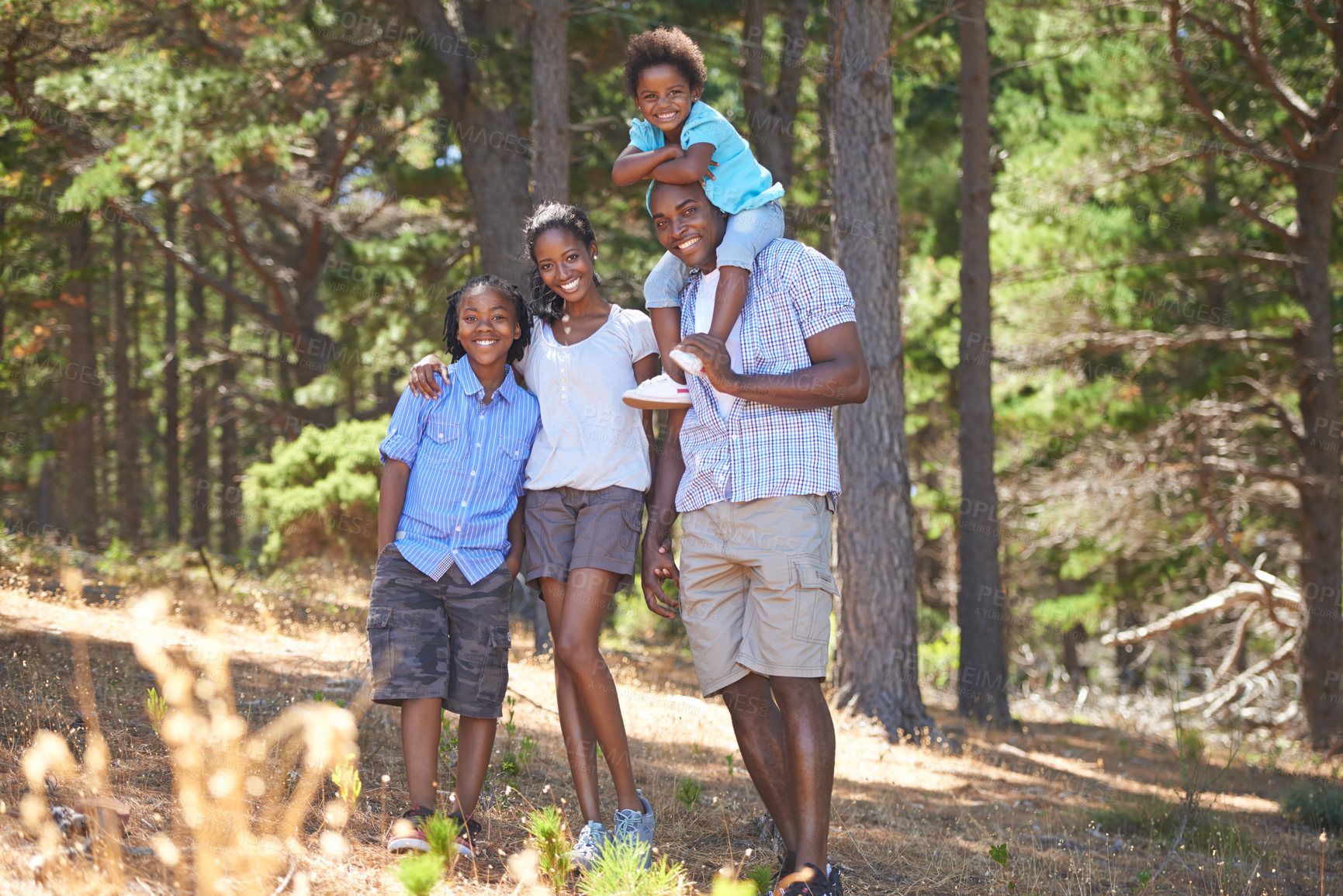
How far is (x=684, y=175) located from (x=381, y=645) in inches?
73.9

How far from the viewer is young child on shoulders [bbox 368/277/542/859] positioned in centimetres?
329

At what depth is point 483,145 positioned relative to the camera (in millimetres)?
10070

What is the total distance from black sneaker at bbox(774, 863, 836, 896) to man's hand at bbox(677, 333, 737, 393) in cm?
143

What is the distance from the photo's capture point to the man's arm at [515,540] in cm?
353

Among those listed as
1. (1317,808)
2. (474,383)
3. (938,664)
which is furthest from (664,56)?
(938,664)

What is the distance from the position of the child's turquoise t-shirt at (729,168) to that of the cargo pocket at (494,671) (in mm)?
1667

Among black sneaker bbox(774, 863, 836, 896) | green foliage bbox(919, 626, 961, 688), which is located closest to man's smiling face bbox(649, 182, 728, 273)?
black sneaker bbox(774, 863, 836, 896)

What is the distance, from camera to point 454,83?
10.0 m

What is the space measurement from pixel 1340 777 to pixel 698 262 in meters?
7.26

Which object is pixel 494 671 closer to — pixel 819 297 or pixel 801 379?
pixel 801 379

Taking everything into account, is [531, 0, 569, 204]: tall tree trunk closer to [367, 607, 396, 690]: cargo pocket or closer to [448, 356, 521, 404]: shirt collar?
[448, 356, 521, 404]: shirt collar

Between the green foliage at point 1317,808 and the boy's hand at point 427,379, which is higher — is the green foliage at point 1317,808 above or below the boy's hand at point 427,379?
below

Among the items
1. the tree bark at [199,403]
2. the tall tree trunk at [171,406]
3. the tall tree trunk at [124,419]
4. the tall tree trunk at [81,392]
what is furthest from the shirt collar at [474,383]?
the tall tree trunk at [171,406]

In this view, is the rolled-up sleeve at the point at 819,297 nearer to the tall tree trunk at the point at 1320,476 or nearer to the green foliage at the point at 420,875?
the green foliage at the point at 420,875
